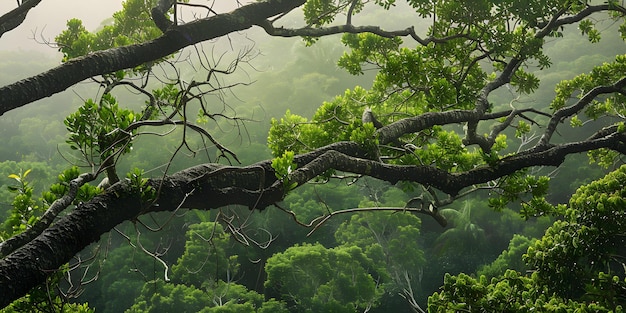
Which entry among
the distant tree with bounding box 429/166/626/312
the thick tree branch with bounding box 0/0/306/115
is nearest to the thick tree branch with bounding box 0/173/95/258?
the thick tree branch with bounding box 0/0/306/115

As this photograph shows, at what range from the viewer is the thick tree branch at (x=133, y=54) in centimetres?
235

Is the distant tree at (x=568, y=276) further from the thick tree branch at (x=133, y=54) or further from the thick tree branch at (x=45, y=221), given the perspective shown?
the thick tree branch at (x=45, y=221)

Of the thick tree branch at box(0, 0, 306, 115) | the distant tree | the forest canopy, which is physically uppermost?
the thick tree branch at box(0, 0, 306, 115)

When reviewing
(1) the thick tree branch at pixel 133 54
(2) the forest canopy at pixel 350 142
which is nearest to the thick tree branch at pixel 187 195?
(2) the forest canopy at pixel 350 142

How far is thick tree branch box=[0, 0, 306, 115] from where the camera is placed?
7.70 feet

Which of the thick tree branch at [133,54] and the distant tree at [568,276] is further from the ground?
the thick tree branch at [133,54]

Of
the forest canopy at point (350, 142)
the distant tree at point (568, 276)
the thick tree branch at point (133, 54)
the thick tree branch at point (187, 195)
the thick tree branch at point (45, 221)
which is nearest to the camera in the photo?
the thick tree branch at point (187, 195)

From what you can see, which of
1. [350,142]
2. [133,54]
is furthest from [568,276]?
[133,54]

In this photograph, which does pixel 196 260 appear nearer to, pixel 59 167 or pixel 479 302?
pixel 59 167

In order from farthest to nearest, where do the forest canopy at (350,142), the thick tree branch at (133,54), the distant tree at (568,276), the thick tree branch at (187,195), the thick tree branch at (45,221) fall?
the distant tree at (568,276), the thick tree branch at (133,54), the forest canopy at (350,142), the thick tree branch at (45,221), the thick tree branch at (187,195)

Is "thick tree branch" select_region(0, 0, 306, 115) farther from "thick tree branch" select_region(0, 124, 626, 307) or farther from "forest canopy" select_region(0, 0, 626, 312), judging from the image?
"thick tree branch" select_region(0, 124, 626, 307)

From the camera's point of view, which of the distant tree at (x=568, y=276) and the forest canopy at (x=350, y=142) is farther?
the distant tree at (x=568, y=276)

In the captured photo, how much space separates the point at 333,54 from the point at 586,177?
18.4m

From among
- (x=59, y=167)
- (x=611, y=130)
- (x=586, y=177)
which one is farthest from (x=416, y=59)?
(x=59, y=167)
